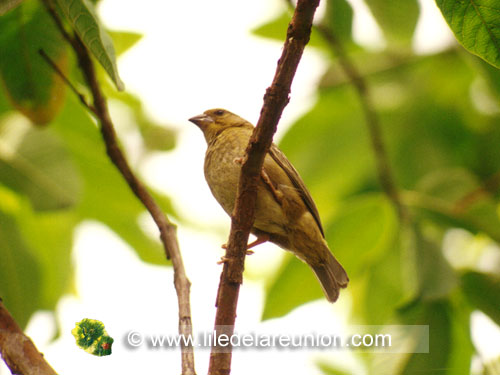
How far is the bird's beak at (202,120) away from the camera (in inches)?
193

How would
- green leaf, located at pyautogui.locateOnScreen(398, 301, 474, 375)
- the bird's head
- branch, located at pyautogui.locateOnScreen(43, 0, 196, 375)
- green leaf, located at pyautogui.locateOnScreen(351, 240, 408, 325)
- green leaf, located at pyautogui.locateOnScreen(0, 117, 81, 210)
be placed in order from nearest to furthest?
branch, located at pyautogui.locateOnScreen(43, 0, 196, 375) < green leaf, located at pyautogui.locateOnScreen(398, 301, 474, 375) < green leaf, located at pyautogui.locateOnScreen(0, 117, 81, 210) < green leaf, located at pyautogui.locateOnScreen(351, 240, 408, 325) < the bird's head

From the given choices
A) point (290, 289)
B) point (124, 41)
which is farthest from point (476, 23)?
point (124, 41)

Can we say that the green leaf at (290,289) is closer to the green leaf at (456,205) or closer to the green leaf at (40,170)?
the green leaf at (456,205)

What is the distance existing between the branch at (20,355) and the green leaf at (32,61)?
142 cm

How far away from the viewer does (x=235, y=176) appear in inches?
145

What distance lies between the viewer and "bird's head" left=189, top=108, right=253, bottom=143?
186 inches

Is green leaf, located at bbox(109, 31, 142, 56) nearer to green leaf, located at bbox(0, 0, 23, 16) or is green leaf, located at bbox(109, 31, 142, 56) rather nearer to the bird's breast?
the bird's breast

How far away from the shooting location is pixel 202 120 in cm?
493

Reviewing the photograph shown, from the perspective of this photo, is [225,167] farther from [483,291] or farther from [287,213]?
[483,291]

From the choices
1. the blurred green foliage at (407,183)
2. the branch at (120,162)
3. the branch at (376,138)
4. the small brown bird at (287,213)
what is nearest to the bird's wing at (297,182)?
the small brown bird at (287,213)

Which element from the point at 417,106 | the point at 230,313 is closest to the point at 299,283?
the point at 230,313

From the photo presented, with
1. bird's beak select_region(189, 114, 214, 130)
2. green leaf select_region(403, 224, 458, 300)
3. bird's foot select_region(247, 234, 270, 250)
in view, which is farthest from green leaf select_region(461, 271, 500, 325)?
bird's beak select_region(189, 114, 214, 130)

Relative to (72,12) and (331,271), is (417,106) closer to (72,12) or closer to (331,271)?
(331,271)

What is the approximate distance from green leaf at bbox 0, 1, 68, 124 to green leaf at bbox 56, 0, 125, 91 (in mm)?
864
